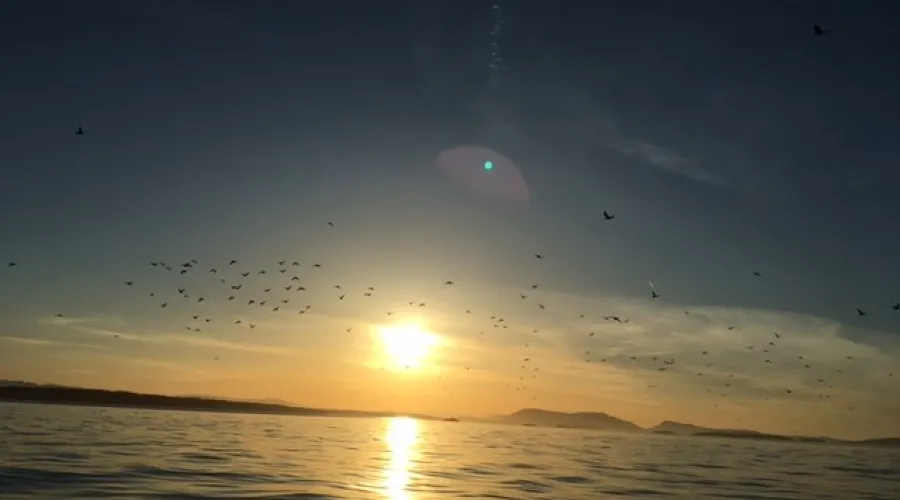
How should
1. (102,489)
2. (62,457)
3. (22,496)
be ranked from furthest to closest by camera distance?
(62,457)
(102,489)
(22,496)

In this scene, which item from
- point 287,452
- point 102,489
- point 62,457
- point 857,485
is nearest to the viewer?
point 102,489

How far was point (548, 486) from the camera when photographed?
4078cm

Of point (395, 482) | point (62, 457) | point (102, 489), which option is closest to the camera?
point (102, 489)

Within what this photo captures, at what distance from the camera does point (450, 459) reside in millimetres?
60250

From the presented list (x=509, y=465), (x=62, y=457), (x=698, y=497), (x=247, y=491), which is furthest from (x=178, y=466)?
(x=698, y=497)

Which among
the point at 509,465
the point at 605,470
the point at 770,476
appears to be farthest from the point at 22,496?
the point at 770,476

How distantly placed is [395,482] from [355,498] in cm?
736

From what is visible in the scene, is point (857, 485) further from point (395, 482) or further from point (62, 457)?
point (62, 457)

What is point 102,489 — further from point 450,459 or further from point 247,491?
point 450,459

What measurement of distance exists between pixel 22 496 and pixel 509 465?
35100 mm

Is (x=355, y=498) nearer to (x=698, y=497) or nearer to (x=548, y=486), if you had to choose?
(x=548, y=486)

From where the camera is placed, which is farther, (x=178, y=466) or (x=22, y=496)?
(x=178, y=466)

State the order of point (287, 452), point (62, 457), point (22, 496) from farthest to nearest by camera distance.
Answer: point (287, 452)
point (62, 457)
point (22, 496)

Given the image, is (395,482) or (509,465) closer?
(395,482)
